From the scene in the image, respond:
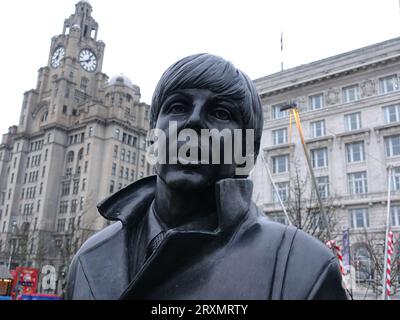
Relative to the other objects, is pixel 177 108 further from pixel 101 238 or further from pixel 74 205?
pixel 74 205

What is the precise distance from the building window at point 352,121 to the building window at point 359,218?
7358mm

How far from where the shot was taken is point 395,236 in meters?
27.6

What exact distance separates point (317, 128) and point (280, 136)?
3595 millimetres

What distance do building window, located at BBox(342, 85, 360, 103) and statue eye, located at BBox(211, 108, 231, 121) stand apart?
115ft

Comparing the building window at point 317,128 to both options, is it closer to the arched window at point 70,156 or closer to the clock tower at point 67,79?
the arched window at point 70,156

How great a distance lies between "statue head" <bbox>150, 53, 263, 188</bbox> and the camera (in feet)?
5.67

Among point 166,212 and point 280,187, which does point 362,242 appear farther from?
point 166,212

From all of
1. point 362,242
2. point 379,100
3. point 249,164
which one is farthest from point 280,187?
point 249,164

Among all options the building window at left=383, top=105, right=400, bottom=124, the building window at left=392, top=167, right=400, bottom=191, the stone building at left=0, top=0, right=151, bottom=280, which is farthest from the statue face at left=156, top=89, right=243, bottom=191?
the stone building at left=0, top=0, right=151, bottom=280

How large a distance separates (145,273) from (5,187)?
8552 cm

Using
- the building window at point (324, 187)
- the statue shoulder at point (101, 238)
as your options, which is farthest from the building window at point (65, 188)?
the statue shoulder at point (101, 238)

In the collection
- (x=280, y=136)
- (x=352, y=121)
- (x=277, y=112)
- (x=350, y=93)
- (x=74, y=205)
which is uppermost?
(x=350, y=93)

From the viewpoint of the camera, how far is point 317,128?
3512 cm

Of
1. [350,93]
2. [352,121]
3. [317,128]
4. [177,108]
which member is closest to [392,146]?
[352,121]
